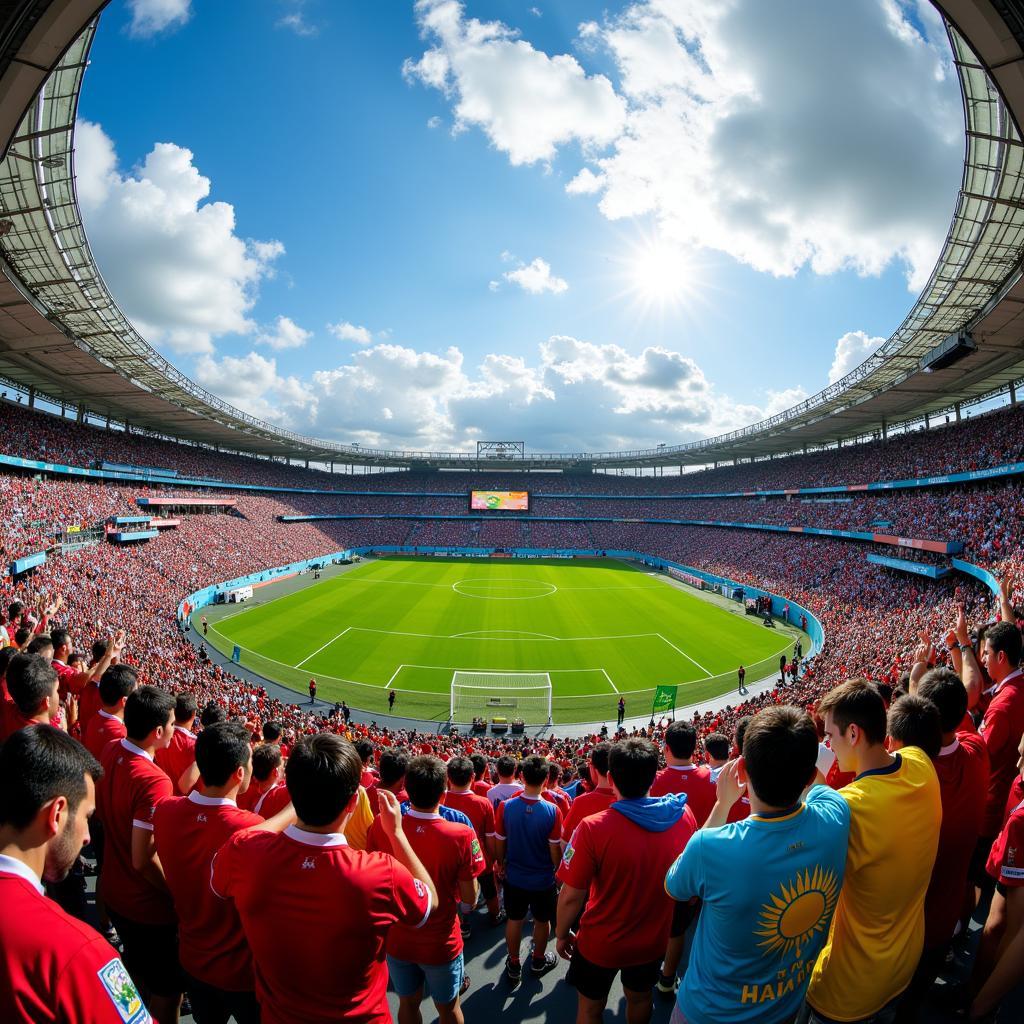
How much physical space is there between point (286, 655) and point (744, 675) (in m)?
22.9

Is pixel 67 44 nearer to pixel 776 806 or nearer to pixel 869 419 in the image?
pixel 776 806

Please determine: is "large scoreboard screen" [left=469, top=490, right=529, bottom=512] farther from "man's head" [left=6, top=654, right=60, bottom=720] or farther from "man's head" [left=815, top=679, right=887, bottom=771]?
"man's head" [left=815, top=679, right=887, bottom=771]

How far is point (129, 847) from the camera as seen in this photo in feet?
12.1

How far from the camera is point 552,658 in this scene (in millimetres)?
28406

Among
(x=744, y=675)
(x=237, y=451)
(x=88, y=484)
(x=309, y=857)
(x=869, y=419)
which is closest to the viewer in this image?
(x=309, y=857)

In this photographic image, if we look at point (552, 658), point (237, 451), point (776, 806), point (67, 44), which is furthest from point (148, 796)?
point (237, 451)

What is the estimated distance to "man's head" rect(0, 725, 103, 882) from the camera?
2.01 metres

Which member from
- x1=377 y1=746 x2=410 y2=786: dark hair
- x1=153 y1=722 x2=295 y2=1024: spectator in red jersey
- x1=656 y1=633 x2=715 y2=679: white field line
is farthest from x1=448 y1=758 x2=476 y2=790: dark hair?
x1=656 y1=633 x2=715 y2=679: white field line

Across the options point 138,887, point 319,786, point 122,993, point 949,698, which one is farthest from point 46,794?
point 949,698

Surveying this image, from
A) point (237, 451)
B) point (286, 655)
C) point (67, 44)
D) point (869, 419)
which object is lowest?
point (286, 655)

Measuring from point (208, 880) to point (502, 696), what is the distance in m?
20.6

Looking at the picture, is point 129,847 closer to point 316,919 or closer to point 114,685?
point 114,685

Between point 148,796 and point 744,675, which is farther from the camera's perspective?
point 744,675

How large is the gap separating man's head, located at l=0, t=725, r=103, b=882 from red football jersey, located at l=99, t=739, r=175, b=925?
62.9 inches
